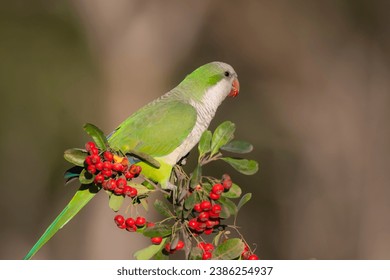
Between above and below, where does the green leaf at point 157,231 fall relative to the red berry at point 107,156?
below

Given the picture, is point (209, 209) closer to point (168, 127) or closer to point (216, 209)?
point (216, 209)

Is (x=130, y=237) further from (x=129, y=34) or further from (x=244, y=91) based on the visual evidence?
(x=244, y=91)

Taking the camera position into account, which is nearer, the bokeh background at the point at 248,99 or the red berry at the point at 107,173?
the red berry at the point at 107,173

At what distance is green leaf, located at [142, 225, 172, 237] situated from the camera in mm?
1461

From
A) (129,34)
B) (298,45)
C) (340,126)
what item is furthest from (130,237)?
(298,45)

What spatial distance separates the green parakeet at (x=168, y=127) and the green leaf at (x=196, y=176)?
1.00ft

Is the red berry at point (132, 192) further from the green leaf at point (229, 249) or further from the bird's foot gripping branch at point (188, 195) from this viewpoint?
the green leaf at point (229, 249)

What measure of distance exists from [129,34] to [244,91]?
166cm

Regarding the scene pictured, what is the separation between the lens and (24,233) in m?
5.10

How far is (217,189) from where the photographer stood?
1.49 meters

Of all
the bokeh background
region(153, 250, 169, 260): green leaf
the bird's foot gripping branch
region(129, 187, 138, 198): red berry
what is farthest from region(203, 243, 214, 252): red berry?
the bokeh background

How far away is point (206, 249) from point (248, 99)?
4.32 metres

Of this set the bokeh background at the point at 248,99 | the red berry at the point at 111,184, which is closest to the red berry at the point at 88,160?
the red berry at the point at 111,184

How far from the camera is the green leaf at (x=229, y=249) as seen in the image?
1.44 m
